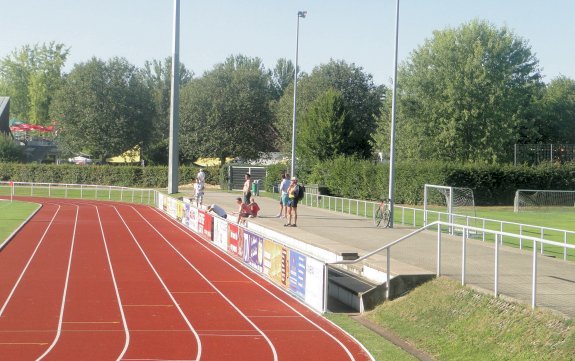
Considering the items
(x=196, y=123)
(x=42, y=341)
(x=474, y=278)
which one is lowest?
(x=42, y=341)

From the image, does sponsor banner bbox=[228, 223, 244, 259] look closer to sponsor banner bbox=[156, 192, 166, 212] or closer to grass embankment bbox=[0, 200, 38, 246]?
grass embankment bbox=[0, 200, 38, 246]

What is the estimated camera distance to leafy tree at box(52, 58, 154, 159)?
82.3 metres

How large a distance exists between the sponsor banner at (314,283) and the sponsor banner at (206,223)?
12043 millimetres

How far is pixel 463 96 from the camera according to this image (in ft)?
204

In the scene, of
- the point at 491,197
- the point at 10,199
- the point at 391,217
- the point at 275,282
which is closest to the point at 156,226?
the point at 391,217

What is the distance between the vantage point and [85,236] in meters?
29.6

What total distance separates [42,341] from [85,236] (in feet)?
57.1

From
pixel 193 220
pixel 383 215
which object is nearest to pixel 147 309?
pixel 383 215

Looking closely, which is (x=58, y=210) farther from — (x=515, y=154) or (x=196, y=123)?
(x=196, y=123)

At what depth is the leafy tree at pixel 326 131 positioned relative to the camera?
63000 millimetres

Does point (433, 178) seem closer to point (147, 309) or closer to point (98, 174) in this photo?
point (98, 174)

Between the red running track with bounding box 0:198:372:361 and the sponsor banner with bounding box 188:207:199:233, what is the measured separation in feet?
13.1

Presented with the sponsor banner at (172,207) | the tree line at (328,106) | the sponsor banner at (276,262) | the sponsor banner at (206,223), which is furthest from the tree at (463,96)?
the sponsor banner at (276,262)

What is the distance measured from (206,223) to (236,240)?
5.89m
